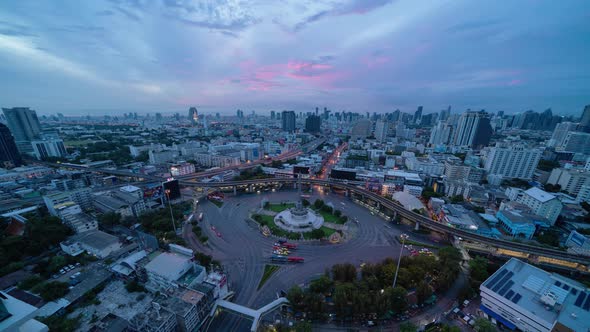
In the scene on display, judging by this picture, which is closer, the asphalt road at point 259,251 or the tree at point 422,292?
the tree at point 422,292

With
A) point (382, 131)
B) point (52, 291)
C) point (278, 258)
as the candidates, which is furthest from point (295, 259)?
point (382, 131)

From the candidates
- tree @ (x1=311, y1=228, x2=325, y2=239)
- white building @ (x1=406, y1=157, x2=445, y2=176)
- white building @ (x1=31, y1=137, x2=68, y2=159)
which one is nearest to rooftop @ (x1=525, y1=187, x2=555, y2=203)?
white building @ (x1=406, y1=157, x2=445, y2=176)

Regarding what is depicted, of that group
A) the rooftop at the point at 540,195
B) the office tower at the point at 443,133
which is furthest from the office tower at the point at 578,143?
the rooftop at the point at 540,195

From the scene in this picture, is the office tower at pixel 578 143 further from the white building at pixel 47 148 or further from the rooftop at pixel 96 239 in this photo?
the white building at pixel 47 148

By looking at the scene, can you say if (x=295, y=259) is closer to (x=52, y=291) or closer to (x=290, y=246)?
(x=290, y=246)

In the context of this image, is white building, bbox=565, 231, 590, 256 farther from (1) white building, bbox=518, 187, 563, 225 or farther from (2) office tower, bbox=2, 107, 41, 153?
(2) office tower, bbox=2, 107, 41, 153

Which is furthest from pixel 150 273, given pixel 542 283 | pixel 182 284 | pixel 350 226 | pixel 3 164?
pixel 3 164

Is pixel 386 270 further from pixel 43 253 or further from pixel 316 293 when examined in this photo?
pixel 43 253
